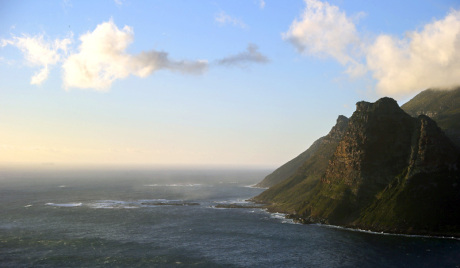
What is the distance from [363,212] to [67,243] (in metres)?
154

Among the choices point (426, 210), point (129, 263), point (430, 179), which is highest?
point (430, 179)

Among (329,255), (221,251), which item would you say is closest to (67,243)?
(221,251)

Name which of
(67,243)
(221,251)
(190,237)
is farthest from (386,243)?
(67,243)

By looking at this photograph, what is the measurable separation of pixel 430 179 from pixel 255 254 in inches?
4406

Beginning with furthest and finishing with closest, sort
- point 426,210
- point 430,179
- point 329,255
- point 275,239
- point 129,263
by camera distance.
Result: point 430,179
point 426,210
point 275,239
point 329,255
point 129,263

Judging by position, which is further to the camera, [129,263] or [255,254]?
[255,254]

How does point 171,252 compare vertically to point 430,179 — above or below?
below

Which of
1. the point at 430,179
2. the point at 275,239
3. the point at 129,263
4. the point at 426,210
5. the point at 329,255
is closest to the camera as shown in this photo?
the point at 129,263

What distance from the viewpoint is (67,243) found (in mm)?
147500

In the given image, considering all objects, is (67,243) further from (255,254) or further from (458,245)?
(458,245)

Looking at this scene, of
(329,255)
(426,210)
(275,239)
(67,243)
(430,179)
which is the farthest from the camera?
(430,179)

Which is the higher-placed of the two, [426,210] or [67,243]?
[426,210]

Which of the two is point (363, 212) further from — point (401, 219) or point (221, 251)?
point (221, 251)

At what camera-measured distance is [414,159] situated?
192875 mm
